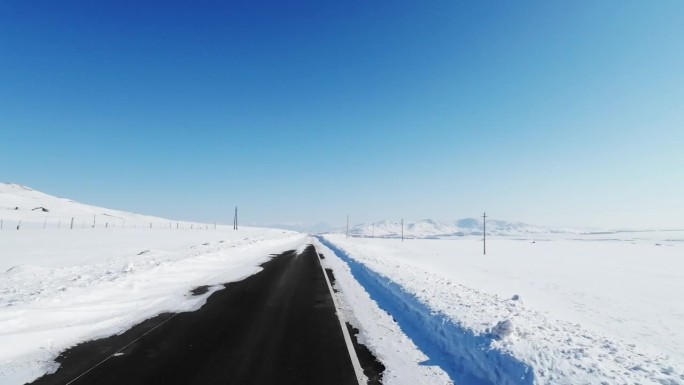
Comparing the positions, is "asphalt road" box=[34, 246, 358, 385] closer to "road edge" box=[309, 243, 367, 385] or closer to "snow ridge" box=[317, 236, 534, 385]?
"road edge" box=[309, 243, 367, 385]

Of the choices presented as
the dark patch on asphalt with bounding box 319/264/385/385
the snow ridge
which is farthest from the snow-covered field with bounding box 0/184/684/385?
the dark patch on asphalt with bounding box 319/264/385/385

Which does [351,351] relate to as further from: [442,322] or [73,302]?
[73,302]

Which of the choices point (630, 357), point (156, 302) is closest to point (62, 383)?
point (156, 302)

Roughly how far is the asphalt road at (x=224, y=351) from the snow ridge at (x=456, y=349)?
5.35 ft

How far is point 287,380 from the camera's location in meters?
4.85

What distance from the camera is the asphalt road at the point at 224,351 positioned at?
491 cm

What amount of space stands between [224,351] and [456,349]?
4087 millimetres

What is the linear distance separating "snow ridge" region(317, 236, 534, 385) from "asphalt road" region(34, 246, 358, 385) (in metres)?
1.63

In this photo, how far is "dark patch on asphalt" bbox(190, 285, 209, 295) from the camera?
1160 cm

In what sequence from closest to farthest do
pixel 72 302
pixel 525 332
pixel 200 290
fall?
pixel 525 332
pixel 72 302
pixel 200 290

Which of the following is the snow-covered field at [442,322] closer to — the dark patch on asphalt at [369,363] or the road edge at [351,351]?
the dark patch on asphalt at [369,363]

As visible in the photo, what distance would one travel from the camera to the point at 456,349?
644cm

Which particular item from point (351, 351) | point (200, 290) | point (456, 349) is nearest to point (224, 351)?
point (351, 351)

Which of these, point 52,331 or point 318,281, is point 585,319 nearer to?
point 318,281
